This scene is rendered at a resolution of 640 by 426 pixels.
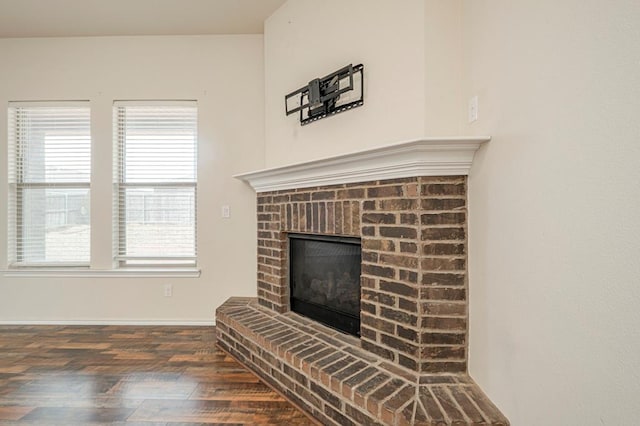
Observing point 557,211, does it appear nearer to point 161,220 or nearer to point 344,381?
point 344,381

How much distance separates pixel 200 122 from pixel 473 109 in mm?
2485

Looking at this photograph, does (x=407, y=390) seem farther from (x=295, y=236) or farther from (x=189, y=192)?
(x=189, y=192)

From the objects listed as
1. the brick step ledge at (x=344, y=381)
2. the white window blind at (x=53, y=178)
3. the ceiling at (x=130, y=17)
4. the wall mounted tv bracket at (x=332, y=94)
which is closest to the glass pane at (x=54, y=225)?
the white window blind at (x=53, y=178)

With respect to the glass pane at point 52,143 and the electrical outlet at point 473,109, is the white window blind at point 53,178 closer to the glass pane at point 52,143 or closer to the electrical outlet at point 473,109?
the glass pane at point 52,143

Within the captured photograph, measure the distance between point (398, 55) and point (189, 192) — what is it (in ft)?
7.69

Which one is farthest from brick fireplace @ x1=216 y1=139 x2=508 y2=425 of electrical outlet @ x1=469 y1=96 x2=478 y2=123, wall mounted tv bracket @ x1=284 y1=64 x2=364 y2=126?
wall mounted tv bracket @ x1=284 y1=64 x2=364 y2=126

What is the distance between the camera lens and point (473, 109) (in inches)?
57.8

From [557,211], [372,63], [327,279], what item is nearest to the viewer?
[557,211]

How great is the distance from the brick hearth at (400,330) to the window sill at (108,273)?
5.17 feet

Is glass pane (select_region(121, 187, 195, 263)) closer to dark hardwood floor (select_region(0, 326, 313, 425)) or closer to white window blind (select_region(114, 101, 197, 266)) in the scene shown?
white window blind (select_region(114, 101, 197, 266))

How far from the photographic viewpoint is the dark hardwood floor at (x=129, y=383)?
171cm

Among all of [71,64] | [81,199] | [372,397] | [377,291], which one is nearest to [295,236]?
[377,291]

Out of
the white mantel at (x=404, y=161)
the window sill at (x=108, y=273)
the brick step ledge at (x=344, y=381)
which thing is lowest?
the brick step ledge at (x=344, y=381)

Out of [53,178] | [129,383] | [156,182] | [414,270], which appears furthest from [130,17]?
[414,270]
